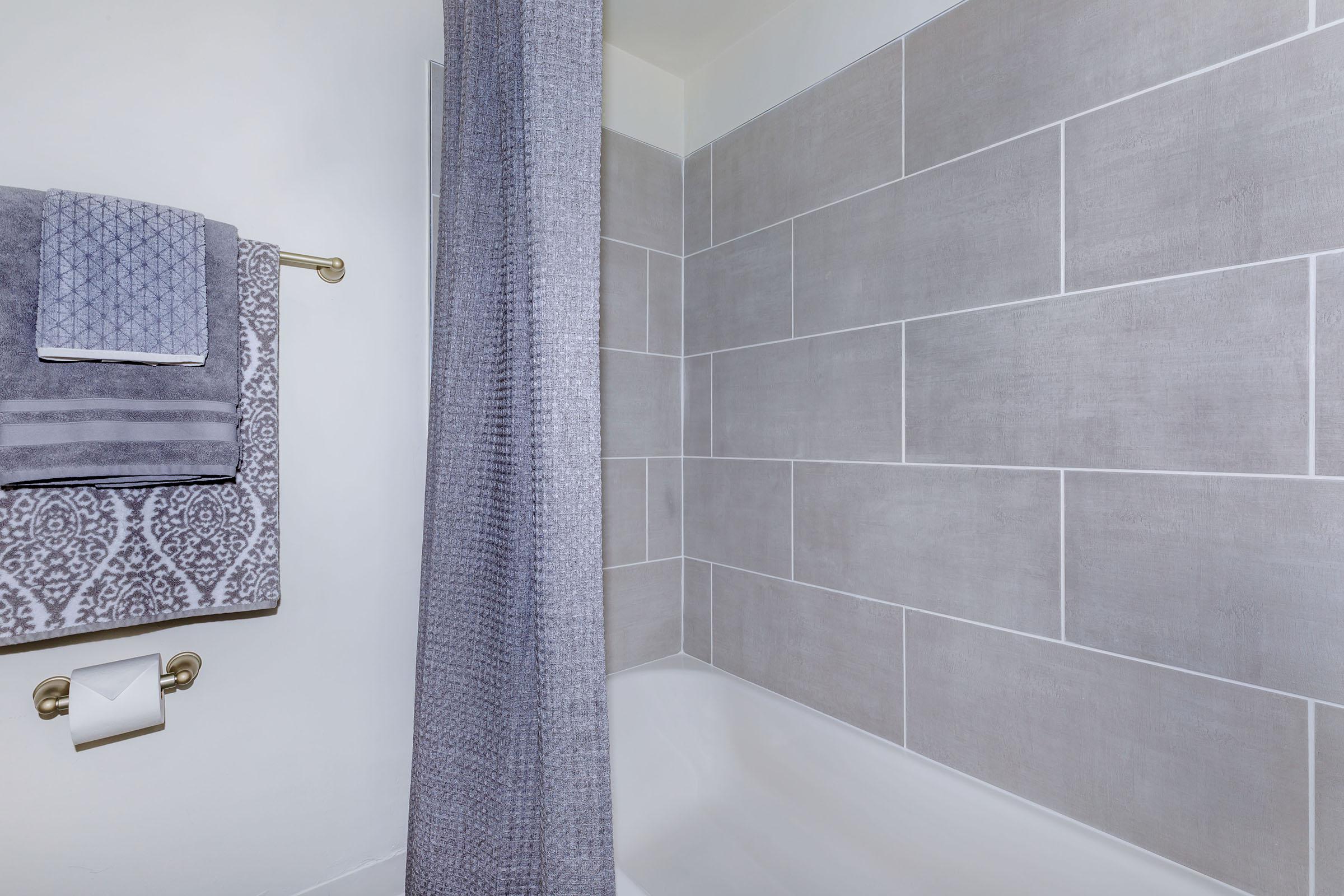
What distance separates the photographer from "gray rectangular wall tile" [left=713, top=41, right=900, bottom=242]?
4.37 ft

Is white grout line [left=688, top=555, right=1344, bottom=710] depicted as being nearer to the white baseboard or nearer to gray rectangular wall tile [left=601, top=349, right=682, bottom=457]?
gray rectangular wall tile [left=601, top=349, right=682, bottom=457]

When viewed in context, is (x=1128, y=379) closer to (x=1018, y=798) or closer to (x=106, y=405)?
(x=1018, y=798)

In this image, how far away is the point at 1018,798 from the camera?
1.13 meters

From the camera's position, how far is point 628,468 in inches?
68.2

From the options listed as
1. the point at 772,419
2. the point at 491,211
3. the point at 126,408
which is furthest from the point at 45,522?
the point at 772,419

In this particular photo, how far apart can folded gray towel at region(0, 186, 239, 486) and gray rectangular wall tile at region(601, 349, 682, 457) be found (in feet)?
2.80

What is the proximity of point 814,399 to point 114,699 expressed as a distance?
1406 mm

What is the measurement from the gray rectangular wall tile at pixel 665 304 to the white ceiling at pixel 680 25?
545 millimetres

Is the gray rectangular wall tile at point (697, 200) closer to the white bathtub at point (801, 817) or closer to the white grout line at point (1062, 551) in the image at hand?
the white grout line at point (1062, 551)

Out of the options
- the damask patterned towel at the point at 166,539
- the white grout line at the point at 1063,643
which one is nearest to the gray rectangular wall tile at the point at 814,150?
the white grout line at the point at 1063,643

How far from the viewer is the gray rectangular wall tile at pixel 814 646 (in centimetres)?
134

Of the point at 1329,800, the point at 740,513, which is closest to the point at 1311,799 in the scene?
the point at 1329,800

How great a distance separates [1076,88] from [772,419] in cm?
87

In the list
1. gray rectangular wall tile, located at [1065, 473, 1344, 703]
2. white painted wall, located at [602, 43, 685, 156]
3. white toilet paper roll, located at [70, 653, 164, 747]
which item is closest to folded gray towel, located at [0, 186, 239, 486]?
white toilet paper roll, located at [70, 653, 164, 747]
